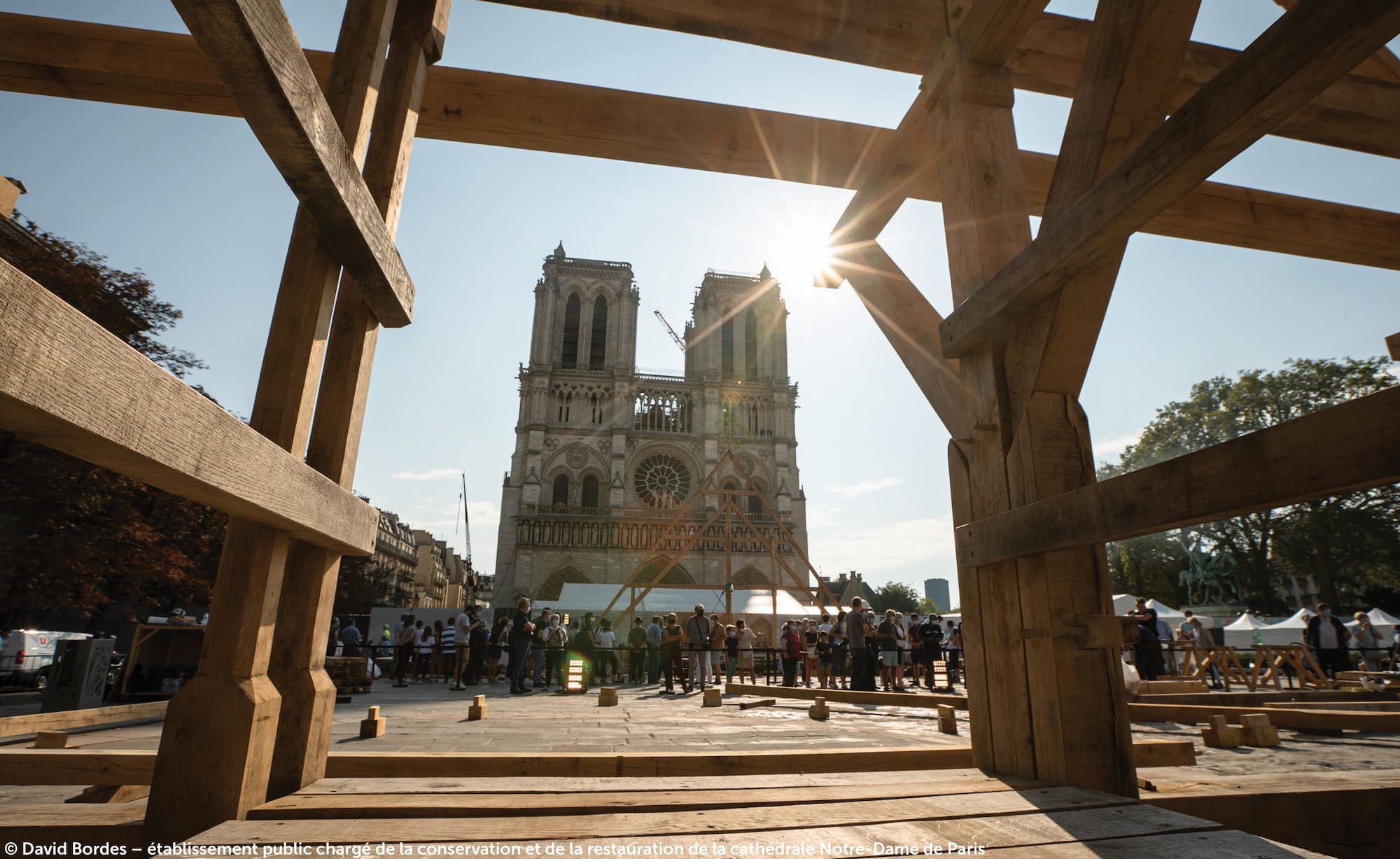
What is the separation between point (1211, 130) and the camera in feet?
4.49

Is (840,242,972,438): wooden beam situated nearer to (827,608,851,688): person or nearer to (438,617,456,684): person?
(438,617,456,684): person

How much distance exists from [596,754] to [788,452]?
36.5 metres

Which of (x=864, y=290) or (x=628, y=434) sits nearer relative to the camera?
(x=864, y=290)

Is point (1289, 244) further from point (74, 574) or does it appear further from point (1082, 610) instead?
point (74, 574)

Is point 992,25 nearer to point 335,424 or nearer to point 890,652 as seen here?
point 335,424

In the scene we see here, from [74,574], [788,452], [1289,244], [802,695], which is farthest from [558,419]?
[1289,244]

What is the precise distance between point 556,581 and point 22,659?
2230 cm

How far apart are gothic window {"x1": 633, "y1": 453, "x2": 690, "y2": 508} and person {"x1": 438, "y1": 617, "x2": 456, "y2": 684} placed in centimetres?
2166

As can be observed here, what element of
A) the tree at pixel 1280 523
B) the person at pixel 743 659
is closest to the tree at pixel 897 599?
the tree at pixel 1280 523

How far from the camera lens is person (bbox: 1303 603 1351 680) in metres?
10.1

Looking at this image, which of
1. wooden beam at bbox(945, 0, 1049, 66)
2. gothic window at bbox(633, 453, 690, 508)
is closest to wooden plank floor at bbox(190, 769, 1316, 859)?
wooden beam at bbox(945, 0, 1049, 66)

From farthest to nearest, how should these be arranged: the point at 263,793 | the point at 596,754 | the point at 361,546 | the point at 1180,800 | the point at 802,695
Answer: the point at 802,695 < the point at 596,754 < the point at 361,546 < the point at 1180,800 < the point at 263,793

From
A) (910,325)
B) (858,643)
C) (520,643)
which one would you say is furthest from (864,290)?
(520,643)

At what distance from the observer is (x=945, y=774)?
2.02m
